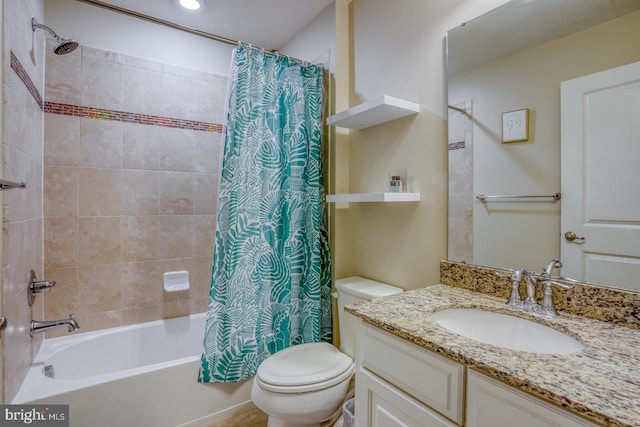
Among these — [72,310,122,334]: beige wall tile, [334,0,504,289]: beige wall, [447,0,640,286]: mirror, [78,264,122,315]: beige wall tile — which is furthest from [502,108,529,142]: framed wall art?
[72,310,122,334]: beige wall tile

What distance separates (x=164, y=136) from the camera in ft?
7.39

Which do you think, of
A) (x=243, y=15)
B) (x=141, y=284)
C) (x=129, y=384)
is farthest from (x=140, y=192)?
(x=243, y=15)

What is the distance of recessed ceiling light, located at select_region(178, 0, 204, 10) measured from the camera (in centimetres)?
194

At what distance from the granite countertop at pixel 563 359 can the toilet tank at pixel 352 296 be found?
1.49ft

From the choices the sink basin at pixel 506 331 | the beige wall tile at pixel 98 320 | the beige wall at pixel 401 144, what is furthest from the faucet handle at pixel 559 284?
the beige wall tile at pixel 98 320

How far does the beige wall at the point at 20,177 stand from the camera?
4.02 feet

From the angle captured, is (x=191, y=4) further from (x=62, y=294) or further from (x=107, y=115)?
(x=62, y=294)

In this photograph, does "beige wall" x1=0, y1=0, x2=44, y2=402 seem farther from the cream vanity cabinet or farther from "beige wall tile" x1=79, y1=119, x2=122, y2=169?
the cream vanity cabinet

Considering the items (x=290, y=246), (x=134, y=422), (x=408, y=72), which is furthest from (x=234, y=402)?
(x=408, y=72)

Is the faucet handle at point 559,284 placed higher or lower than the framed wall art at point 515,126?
lower

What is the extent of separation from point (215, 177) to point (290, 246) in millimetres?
1012

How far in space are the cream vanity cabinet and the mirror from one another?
0.60 metres

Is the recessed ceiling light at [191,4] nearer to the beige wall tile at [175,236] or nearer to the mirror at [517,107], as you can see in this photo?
the beige wall tile at [175,236]

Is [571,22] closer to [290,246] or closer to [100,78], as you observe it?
[290,246]
